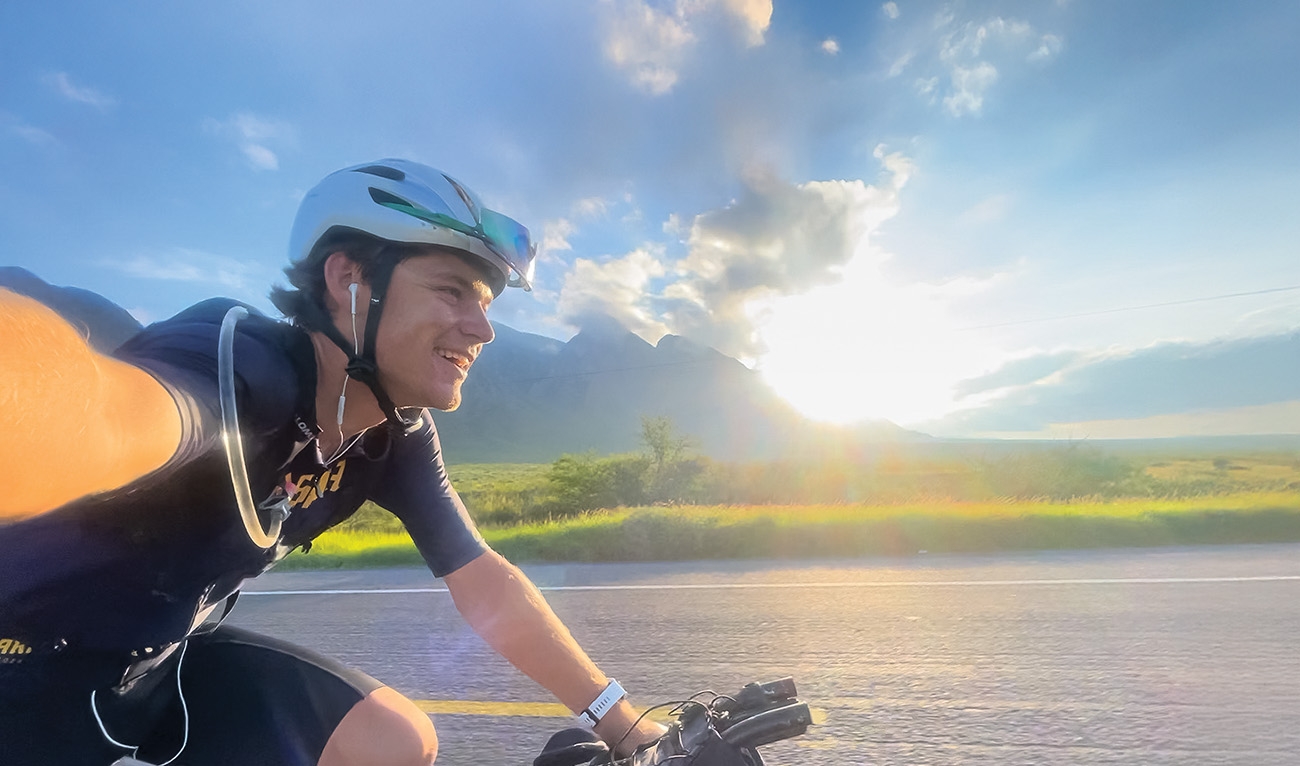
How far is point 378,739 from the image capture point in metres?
1.48

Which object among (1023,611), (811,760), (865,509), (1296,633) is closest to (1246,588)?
(1296,633)

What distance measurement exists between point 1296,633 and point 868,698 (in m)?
2.99

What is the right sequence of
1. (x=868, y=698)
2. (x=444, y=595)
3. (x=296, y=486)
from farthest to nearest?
(x=444, y=595), (x=868, y=698), (x=296, y=486)

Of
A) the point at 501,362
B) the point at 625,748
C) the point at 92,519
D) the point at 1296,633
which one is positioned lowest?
the point at 1296,633

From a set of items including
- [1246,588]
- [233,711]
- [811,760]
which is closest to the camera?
[233,711]

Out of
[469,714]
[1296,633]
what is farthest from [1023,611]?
[469,714]

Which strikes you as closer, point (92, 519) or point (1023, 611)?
point (92, 519)

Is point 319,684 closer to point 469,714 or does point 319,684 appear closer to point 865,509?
point 469,714

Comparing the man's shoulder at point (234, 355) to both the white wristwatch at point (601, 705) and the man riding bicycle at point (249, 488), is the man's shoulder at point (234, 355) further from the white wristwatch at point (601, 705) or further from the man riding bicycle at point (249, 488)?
the white wristwatch at point (601, 705)

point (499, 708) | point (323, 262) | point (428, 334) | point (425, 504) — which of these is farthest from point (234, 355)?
point (499, 708)

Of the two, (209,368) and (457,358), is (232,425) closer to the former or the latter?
(209,368)

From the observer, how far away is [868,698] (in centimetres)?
304

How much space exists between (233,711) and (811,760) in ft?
6.46

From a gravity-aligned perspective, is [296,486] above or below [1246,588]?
above
